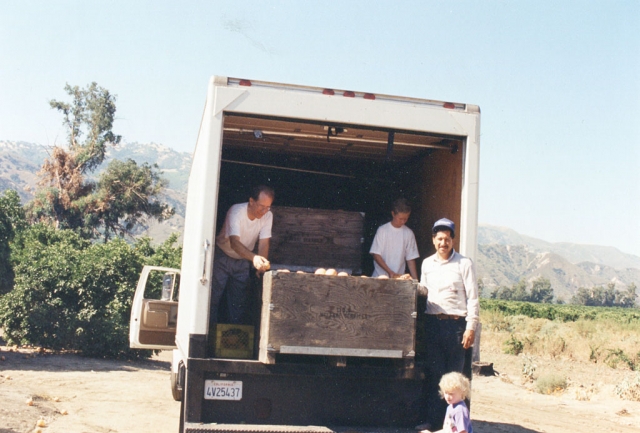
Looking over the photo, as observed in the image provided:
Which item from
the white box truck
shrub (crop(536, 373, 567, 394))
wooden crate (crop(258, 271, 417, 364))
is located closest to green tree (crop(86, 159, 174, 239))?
shrub (crop(536, 373, 567, 394))

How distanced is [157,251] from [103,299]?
236cm

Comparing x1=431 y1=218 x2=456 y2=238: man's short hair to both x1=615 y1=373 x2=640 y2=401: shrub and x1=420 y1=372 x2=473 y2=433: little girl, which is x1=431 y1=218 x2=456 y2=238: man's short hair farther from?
x1=615 y1=373 x2=640 y2=401: shrub

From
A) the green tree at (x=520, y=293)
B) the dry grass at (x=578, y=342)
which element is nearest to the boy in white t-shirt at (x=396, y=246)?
the dry grass at (x=578, y=342)

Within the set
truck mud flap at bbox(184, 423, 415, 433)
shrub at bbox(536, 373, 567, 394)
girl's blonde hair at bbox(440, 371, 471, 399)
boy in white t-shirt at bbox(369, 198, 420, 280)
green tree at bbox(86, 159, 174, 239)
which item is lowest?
shrub at bbox(536, 373, 567, 394)

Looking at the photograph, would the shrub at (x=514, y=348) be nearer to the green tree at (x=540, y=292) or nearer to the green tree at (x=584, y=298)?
the green tree at (x=540, y=292)

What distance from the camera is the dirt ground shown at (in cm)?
829

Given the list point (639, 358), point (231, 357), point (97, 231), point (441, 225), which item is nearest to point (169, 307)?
point (231, 357)

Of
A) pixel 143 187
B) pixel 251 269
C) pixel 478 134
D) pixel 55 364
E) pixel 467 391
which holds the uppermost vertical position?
pixel 143 187

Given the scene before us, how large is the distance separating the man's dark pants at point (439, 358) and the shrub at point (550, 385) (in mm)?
10098

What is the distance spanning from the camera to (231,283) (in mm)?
6516

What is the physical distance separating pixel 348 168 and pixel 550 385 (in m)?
8.61

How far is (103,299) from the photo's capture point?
14.8 metres

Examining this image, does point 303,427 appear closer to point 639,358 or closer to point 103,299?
point 103,299

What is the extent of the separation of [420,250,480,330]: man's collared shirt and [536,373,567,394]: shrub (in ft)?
32.9
